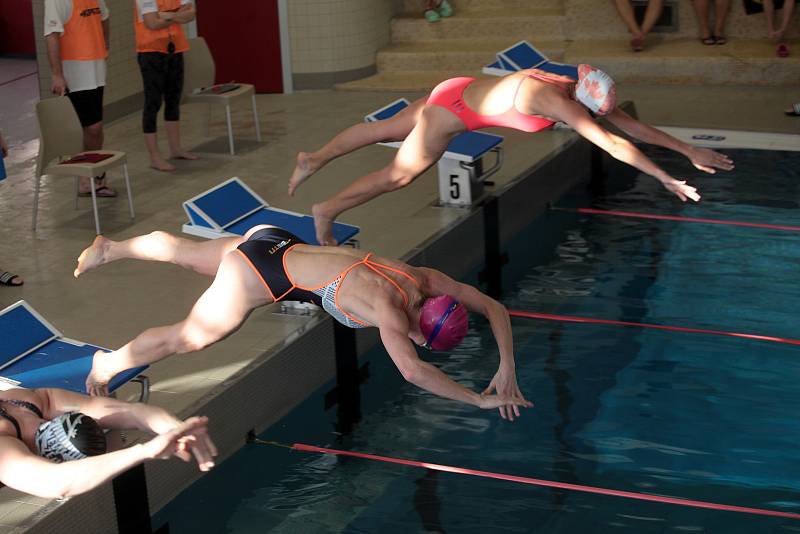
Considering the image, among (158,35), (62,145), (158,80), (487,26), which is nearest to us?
(62,145)

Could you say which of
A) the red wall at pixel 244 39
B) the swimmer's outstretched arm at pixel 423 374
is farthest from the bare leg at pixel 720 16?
the swimmer's outstretched arm at pixel 423 374

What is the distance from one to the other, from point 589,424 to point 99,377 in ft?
8.23

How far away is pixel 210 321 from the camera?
16.3 feet

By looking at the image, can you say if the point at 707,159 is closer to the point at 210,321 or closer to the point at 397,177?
the point at 397,177

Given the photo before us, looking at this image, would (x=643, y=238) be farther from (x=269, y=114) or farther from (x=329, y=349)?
(x=269, y=114)

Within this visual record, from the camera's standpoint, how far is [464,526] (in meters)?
5.04

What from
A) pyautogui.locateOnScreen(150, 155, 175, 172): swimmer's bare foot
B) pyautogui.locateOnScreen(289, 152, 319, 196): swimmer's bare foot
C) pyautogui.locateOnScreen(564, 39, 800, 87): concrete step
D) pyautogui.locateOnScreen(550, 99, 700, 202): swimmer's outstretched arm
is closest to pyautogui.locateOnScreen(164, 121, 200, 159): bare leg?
pyautogui.locateOnScreen(150, 155, 175, 172): swimmer's bare foot

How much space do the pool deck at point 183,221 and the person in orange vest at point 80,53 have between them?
689 mm

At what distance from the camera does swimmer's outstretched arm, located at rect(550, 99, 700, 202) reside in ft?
18.3

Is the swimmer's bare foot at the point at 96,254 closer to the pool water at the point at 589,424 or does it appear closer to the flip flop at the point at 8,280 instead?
the pool water at the point at 589,424

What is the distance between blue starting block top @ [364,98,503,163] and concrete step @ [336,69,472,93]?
11.7 ft

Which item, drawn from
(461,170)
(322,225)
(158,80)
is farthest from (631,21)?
(322,225)

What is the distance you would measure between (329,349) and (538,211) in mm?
3178

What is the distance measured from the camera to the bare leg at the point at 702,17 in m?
12.1
